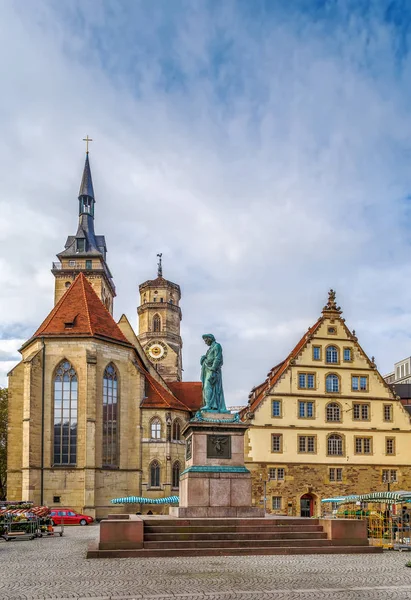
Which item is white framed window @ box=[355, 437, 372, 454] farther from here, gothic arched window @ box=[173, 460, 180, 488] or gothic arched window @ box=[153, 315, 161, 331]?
gothic arched window @ box=[153, 315, 161, 331]

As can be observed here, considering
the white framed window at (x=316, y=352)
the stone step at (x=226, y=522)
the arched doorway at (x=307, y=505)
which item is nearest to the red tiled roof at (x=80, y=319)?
the white framed window at (x=316, y=352)

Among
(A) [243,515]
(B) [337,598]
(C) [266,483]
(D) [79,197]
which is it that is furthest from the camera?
(D) [79,197]

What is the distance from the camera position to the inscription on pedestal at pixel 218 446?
20.9m

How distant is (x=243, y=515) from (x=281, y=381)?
25.9 m

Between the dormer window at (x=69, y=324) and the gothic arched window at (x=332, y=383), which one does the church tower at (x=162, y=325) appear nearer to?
the dormer window at (x=69, y=324)

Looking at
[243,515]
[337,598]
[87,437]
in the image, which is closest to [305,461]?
[87,437]

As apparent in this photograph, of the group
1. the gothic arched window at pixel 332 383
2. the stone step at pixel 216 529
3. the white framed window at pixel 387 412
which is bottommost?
the stone step at pixel 216 529

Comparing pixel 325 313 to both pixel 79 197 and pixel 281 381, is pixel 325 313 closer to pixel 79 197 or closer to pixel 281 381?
pixel 281 381

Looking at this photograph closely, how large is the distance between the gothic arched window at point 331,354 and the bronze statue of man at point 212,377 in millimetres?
24911

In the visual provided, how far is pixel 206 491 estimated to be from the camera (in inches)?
799

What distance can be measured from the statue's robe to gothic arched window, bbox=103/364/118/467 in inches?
990

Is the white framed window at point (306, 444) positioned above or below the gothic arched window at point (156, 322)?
below

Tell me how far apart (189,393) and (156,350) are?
26.8 m

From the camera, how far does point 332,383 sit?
46500mm
